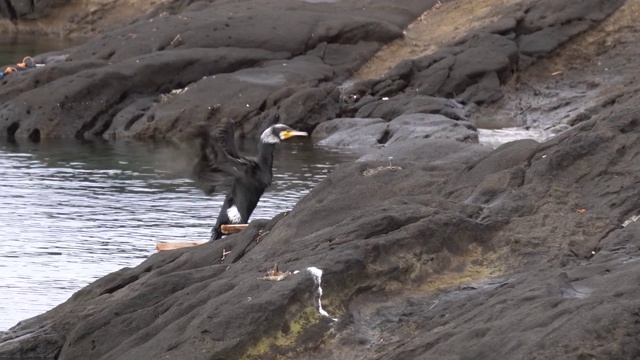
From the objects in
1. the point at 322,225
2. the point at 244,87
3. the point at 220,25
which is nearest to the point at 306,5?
the point at 220,25

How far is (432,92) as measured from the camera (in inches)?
1006

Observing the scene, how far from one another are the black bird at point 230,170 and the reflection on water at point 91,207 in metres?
0.27

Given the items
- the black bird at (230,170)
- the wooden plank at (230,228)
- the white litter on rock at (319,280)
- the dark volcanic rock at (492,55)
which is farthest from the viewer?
the dark volcanic rock at (492,55)

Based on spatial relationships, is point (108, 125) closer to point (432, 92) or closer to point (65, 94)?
point (65, 94)

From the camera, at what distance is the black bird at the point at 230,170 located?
1211 centimetres

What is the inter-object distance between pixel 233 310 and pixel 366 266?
798 millimetres

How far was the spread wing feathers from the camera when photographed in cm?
1205

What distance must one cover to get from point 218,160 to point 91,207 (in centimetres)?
654

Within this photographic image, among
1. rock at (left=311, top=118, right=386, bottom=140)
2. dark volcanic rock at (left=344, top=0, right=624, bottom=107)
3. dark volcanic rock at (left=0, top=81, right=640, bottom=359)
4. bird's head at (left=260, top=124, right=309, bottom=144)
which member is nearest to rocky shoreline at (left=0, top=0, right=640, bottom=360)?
dark volcanic rock at (left=0, top=81, right=640, bottom=359)

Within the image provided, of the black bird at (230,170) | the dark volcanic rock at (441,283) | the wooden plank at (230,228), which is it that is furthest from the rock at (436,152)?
the dark volcanic rock at (441,283)

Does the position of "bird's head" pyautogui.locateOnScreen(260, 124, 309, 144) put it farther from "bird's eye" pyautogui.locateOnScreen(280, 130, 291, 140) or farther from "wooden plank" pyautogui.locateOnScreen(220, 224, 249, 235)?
"wooden plank" pyautogui.locateOnScreen(220, 224, 249, 235)

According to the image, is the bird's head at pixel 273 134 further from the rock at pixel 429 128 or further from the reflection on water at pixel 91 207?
the rock at pixel 429 128

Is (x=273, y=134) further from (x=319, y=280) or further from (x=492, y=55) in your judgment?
(x=492, y=55)

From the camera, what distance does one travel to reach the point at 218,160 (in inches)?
482
